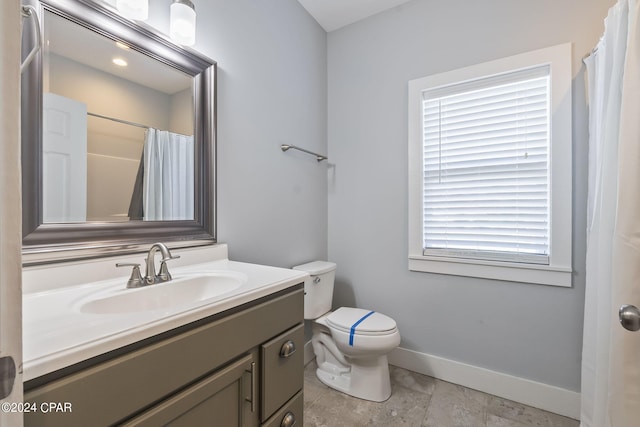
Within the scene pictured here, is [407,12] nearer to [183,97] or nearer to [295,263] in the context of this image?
[183,97]

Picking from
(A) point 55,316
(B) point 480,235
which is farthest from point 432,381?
(A) point 55,316

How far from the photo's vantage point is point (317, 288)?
1883mm

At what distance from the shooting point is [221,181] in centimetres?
142

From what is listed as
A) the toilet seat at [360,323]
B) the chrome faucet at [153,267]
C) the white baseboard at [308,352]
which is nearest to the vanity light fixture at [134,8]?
the chrome faucet at [153,267]

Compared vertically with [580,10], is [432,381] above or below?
below

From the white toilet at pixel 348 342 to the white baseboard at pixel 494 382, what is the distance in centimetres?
33

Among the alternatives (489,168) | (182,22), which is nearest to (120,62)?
(182,22)

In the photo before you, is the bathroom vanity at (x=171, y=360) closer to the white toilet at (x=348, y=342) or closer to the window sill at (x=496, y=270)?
the white toilet at (x=348, y=342)

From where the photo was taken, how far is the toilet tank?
5.94 ft

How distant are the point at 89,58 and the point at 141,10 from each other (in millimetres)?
262

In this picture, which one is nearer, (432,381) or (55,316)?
(55,316)

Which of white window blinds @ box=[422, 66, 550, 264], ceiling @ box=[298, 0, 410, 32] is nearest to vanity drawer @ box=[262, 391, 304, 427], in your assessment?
white window blinds @ box=[422, 66, 550, 264]

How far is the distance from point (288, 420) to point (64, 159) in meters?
1.18

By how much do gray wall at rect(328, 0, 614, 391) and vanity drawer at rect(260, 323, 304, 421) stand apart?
1196mm
